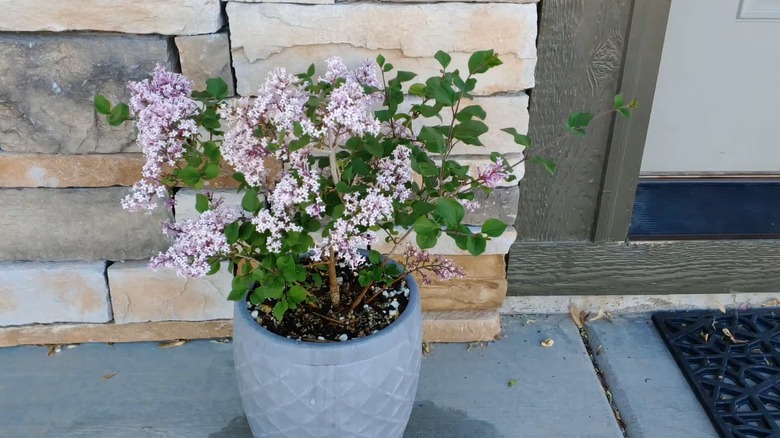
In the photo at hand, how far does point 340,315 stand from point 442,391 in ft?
1.61

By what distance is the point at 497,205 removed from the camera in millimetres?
1990

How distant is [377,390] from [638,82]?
3.65ft

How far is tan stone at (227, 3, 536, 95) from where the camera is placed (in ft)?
5.65

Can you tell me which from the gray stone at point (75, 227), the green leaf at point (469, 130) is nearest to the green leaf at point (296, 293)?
the green leaf at point (469, 130)

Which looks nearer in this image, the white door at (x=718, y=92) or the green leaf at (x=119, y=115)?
the green leaf at (x=119, y=115)

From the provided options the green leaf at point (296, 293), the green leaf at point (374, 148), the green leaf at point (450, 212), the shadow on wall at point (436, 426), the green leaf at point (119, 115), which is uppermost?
the green leaf at point (119, 115)

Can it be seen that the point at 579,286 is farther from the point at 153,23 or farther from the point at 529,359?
the point at 153,23

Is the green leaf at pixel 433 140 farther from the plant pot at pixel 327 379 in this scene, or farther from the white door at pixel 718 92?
the white door at pixel 718 92

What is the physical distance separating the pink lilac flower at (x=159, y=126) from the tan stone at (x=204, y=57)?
10.9 inches

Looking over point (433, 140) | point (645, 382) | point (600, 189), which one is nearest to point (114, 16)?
point (433, 140)

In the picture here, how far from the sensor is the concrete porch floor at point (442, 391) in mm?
1847

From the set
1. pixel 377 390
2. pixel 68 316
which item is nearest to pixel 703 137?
pixel 377 390

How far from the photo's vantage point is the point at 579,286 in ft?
7.39

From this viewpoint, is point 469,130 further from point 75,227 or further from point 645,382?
point 75,227
